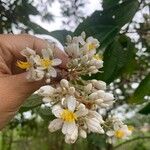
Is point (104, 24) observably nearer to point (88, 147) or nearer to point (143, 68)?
point (143, 68)

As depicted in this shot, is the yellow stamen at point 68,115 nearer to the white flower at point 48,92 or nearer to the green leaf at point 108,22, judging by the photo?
the white flower at point 48,92

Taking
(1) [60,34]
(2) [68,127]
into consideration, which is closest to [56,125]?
(2) [68,127]

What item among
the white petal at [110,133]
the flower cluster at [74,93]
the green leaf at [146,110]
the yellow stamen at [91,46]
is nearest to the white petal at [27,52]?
the flower cluster at [74,93]

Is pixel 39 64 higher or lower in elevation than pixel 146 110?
higher

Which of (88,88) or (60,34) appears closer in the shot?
(88,88)

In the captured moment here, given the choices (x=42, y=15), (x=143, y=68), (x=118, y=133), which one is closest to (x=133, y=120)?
(x=143, y=68)

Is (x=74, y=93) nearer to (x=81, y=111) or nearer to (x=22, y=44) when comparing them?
(x=81, y=111)

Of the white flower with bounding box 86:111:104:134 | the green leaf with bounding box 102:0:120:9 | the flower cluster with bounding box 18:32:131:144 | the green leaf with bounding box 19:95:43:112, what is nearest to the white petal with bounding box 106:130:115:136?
the flower cluster with bounding box 18:32:131:144
